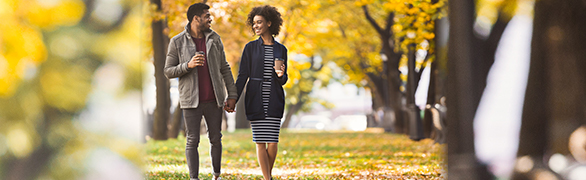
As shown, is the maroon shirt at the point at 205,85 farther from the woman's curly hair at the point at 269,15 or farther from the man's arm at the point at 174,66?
the woman's curly hair at the point at 269,15

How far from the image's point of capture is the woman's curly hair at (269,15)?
566cm

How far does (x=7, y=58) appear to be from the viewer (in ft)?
19.3

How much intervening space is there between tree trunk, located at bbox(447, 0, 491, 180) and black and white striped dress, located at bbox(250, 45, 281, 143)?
2016 mm

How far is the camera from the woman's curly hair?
5.66 metres

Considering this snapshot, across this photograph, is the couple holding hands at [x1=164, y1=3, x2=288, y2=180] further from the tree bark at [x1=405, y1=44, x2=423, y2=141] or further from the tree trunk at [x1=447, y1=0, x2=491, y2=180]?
the tree bark at [x1=405, y1=44, x2=423, y2=141]

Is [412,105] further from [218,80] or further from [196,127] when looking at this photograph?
[196,127]

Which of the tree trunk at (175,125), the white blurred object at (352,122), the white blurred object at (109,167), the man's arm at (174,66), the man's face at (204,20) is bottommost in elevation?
the white blurred object at (352,122)

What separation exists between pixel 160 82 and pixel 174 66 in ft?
30.9

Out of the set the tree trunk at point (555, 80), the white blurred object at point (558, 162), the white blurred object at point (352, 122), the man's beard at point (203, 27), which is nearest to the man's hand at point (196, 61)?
the man's beard at point (203, 27)

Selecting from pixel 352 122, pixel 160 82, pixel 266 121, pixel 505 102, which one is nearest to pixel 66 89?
pixel 266 121

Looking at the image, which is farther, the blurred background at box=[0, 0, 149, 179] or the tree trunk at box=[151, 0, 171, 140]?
the tree trunk at box=[151, 0, 171, 140]

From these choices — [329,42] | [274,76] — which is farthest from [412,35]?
[329,42]

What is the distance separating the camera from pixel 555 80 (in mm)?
4789

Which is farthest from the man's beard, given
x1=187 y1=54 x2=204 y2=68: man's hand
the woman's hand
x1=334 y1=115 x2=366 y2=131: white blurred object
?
x1=334 y1=115 x2=366 y2=131: white blurred object
